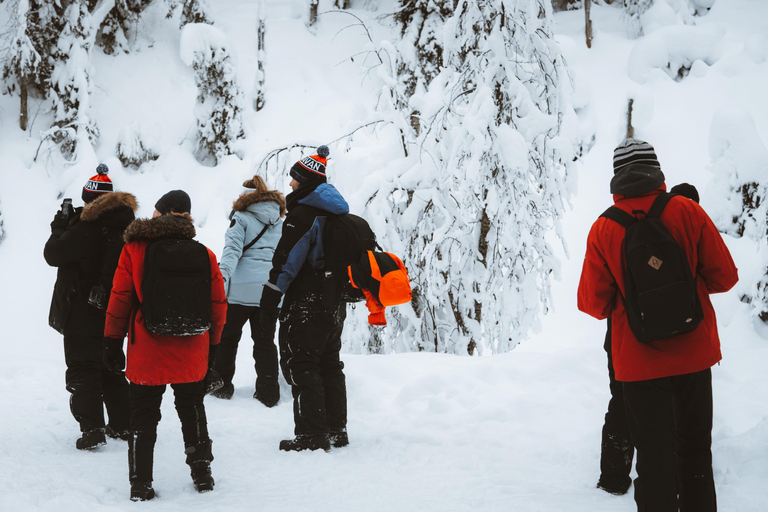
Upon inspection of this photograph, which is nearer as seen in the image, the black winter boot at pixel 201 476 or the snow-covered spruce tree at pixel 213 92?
the black winter boot at pixel 201 476

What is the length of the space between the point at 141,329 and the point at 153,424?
1.51 feet

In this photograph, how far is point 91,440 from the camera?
370 centimetres

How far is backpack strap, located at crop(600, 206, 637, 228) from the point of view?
7.77 feet

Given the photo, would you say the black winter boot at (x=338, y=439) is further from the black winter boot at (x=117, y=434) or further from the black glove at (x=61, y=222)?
the black glove at (x=61, y=222)

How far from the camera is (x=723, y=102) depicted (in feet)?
51.1

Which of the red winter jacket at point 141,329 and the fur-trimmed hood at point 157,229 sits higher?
the fur-trimmed hood at point 157,229

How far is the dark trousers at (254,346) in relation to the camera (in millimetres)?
4914

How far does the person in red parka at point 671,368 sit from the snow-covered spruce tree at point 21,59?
50.5 feet

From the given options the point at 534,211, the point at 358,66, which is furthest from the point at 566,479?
the point at 358,66

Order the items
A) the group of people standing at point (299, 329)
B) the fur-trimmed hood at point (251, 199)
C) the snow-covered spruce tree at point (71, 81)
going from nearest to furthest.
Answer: the group of people standing at point (299, 329)
the fur-trimmed hood at point (251, 199)
the snow-covered spruce tree at point (71, 81)

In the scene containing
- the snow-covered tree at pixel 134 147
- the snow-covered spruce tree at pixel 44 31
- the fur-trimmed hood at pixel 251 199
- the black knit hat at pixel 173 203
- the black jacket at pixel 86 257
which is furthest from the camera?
the snow-covered tree at pixel 134 147

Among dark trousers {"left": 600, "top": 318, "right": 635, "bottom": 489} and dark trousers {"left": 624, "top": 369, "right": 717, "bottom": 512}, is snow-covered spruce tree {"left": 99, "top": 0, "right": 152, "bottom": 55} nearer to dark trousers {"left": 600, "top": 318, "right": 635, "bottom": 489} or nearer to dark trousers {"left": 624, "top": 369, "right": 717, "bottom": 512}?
dark trousers {"left": 600, "top": 318, "right": 635, "bottom": 489}

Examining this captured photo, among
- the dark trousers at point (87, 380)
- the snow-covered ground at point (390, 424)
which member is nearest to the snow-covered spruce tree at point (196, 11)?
the snow-covered ground at point (390, 424)

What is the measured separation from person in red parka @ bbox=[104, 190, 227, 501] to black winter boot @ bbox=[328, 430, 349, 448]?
0.98 m
